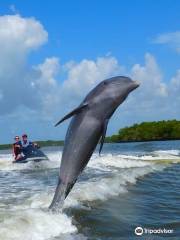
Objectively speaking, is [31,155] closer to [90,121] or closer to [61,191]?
[61,191]

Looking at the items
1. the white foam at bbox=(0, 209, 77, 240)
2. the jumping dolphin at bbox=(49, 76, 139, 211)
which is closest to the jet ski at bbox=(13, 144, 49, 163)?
the white foam at bbox=(0, 209, 77, 240)

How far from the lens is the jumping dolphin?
6184mm

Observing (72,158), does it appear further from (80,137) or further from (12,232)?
(12,232)

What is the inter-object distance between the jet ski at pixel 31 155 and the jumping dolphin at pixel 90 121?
730 inches

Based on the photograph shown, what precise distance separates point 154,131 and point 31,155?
72859 millimetres

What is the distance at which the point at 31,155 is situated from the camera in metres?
25.1

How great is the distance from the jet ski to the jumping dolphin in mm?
18539

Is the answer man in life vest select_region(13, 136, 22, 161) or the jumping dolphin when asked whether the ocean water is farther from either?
man in life vest select_region(13, 136, 22, 161)

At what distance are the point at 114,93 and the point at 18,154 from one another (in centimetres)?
1991

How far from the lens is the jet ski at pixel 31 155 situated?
24.9m

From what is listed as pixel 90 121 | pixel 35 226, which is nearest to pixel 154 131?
pixel 35 226

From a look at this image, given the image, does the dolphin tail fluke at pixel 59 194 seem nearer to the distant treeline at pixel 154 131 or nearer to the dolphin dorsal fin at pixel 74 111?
the dolphin dorsal fin at pixel 74 111

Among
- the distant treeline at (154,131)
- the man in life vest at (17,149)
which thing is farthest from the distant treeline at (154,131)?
the man in life vest at (17,149)

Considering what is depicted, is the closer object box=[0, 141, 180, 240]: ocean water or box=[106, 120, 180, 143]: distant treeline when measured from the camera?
box=[0, 141, 180, 240]: ocean water
